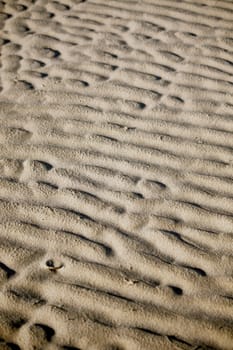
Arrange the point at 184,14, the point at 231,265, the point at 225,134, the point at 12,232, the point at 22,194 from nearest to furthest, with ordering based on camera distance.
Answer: the point at 231,265 → the point at 12,232 → the point at 22,194 → the point at 225,134 → the point at 184,14

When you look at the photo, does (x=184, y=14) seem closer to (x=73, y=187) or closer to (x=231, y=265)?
(x=73, y=187)

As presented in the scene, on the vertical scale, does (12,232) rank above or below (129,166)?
below

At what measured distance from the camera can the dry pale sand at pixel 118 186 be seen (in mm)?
1912

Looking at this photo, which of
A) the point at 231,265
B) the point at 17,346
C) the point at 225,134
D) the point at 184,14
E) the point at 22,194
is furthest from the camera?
the point at 184,14

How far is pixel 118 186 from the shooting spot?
248 cm

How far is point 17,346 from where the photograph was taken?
183 cm

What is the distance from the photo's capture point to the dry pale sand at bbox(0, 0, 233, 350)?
75.3 inches

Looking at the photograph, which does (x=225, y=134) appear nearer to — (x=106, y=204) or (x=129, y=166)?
(x=129, y=166)

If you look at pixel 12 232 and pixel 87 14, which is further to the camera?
pixel 87 14

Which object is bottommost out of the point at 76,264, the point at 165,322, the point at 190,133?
the point at 165,322

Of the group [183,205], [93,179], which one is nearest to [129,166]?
[93,179]

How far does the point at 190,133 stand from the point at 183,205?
69cm

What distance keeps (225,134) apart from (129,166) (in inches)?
30.9

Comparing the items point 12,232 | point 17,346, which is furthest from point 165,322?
point 12,232
